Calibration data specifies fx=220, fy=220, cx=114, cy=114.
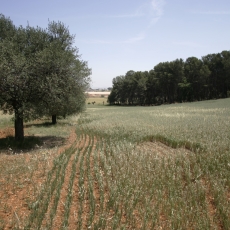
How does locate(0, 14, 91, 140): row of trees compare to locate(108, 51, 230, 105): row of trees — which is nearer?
locate(0, 14, 91, 140): row of trees

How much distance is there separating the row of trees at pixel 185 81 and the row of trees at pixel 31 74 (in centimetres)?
7246

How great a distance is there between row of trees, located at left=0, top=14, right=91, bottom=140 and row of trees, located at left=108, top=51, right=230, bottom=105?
7246cm

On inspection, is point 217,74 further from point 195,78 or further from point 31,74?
point 31,74

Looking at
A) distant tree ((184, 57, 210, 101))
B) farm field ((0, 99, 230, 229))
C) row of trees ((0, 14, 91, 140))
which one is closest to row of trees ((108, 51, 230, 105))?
distant tree ((184, 57, 210, 101))

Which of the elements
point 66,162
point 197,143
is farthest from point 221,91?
point 66,162

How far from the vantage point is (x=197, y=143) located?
14.3 m

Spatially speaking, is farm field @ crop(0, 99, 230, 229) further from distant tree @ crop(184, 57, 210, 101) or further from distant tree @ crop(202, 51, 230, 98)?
distant tree @ crop(202, 51, 230, 98)

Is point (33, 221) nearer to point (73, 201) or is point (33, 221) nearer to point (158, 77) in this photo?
point (73, 201)

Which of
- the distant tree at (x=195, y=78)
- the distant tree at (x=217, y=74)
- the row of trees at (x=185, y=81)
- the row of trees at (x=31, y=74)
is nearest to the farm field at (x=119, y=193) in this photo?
the row of trees at (x=31, y=74)

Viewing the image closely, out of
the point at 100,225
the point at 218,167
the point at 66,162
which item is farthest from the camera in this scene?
the point at 66,162

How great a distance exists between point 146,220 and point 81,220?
1.83 m

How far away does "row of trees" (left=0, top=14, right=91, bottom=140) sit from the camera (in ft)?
51.3

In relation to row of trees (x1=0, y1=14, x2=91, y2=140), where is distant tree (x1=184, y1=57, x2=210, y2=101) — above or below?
above

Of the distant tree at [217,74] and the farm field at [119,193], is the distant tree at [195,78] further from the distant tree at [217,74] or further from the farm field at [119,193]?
the farm field at [119,193]
